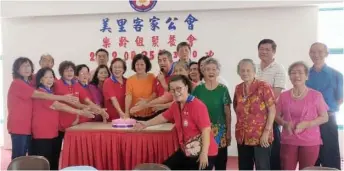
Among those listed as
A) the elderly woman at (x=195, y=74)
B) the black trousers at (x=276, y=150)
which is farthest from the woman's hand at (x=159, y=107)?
the black trousers at (x=276, y=150)

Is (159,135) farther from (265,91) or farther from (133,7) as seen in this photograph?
(133,7)

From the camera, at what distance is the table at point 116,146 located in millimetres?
2820

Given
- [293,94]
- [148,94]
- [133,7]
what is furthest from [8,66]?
[293,94]

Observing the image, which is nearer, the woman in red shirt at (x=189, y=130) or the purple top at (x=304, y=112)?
the woman in red shirt at (x=189, y=130)

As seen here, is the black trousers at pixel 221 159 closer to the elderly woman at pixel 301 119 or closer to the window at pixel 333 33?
the elderly woman at pixel 301 119

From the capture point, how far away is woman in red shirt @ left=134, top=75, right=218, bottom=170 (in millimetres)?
2439

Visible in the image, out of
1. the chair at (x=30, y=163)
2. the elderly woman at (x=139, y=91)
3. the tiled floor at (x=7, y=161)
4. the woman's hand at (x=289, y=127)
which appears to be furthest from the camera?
the tiled floor at (x=7, y=161)

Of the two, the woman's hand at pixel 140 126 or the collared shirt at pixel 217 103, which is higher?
the collared shirt at pixel 217 103

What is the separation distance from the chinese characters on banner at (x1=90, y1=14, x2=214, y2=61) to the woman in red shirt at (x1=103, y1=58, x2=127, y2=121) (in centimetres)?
119

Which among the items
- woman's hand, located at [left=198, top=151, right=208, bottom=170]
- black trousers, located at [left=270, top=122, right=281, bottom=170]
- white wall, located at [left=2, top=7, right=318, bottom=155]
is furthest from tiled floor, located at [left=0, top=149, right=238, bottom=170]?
woman's hand, located at [left=198, top=151, right=208, bottom=170]

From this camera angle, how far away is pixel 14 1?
4824 millimetres

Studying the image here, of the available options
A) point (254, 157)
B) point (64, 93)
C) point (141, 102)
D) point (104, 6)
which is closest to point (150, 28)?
point (104, 6)

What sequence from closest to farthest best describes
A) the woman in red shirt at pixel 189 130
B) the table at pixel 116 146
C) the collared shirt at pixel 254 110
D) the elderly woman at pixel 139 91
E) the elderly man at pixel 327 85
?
the woman in red shirt at pixel 189 130 → the collared shirt at pixel 254 110 → the table at pixel 116 146 → the elderly man at pixel 327 85 → the elderly woman at pixel 139 91

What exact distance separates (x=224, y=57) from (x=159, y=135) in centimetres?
182
